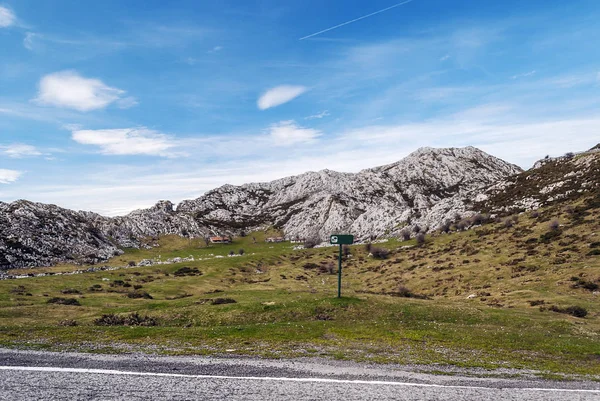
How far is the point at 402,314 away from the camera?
100 feet

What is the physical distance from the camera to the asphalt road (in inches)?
403

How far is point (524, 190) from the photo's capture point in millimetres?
126062

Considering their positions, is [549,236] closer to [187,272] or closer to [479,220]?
[479,220]

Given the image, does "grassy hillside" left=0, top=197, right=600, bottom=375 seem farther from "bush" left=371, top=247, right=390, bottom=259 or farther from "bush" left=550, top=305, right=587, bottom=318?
"bush" left=371, top=247, right=390, bottom=259

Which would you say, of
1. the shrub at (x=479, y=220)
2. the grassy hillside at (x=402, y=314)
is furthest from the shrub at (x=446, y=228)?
the grassy hillside at (x=402, y=314)

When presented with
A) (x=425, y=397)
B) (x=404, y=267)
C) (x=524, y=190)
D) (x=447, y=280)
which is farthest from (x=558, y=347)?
(x=524, y=190)

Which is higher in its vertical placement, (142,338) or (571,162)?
(571,162)

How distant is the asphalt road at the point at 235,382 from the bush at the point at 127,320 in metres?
14.1

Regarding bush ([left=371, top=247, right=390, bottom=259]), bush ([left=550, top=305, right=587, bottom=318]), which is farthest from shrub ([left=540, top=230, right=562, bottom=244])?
bush ([left=371, top=247, right=390, bottom=259])

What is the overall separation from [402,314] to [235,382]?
74.9 ft

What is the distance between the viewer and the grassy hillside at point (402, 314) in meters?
17.1

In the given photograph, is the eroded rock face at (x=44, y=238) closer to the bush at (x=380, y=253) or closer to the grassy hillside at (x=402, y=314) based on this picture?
the grassy hillside at (x=402, y=314)

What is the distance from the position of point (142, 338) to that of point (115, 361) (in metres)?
5.04

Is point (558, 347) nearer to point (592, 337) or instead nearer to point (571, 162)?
point (592, 337)
